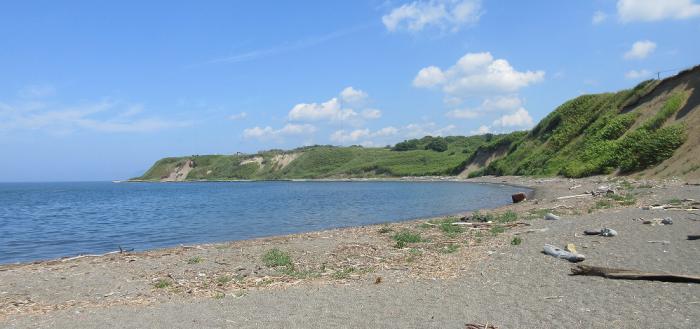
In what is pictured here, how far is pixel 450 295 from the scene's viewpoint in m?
9.82

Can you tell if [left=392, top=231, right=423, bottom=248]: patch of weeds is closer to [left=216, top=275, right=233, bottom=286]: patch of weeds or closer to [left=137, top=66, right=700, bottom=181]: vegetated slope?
[left=216, top=275, right=233, bottom=286]: patch of weeds

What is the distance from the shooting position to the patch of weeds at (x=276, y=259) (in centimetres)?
1406

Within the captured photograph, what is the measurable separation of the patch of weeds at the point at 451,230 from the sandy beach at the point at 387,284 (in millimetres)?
114

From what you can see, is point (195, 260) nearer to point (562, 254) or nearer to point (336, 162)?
point (562, 254)

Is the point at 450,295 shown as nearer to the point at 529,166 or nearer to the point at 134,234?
the point at 134,234

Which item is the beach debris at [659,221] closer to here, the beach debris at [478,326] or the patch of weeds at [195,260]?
the beach debris at [478,326]

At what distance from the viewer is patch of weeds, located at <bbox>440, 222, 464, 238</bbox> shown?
1852 cm

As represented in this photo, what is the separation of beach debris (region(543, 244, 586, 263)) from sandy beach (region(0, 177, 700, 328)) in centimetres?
21

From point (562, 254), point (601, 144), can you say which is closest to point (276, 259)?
point (562, 254)

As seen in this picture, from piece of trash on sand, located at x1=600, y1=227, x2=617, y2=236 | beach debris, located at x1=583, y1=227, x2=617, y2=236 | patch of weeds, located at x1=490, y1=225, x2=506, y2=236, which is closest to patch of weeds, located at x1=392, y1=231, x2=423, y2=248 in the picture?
patch of weeds, located at x1=490, y1=225, x2=506, y2=236

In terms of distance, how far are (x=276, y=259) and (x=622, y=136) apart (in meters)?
48.4

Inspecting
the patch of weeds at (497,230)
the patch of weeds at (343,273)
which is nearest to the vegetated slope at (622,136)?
the patch of weeds at (497,230)

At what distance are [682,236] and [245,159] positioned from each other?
175 metres

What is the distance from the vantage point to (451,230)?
62.5 feet
